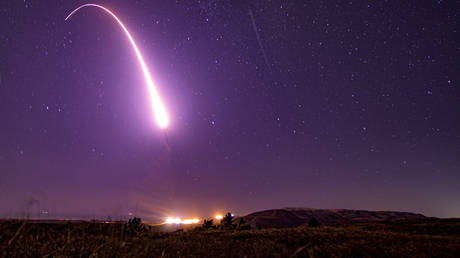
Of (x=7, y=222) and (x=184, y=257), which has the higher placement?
(x=7, y=222)

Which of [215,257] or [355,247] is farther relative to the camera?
[355,247]

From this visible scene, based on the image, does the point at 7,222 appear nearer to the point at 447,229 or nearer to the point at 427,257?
the point at 427,257

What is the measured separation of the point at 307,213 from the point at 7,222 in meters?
134

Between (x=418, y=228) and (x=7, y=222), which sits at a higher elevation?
(x=7, y=222)

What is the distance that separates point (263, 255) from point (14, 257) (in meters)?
5.45

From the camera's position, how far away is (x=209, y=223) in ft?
105

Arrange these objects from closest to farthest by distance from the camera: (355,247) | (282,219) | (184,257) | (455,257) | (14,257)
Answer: (14,257)
(184,257)
(455,257)
(355,247)
(282,219)

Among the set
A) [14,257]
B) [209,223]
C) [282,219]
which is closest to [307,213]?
[282,219]

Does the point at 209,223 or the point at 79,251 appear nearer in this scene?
the point at 79,251

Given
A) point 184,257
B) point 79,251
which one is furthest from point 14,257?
point 184,257

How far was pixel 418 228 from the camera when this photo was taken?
25609mm

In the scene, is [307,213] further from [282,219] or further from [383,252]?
[383,252]

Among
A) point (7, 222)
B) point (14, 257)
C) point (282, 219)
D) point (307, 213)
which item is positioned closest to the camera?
point (14, 257)

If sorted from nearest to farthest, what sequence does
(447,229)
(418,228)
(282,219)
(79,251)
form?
(79,251), (447,229), (418,228), (282,219)
